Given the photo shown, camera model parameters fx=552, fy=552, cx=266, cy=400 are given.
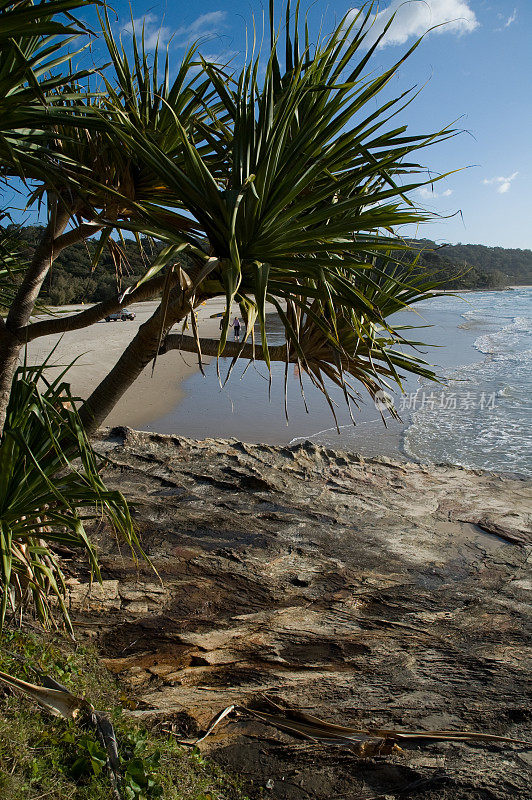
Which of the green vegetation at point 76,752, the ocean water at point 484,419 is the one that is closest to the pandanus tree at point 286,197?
the green vegetation at point 76,752

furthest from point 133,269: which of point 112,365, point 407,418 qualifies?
point 407,418

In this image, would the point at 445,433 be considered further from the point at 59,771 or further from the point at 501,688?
the point at 59,771

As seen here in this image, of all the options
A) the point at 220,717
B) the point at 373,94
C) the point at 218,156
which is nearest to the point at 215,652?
the point at 220,717

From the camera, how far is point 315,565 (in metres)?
3.98

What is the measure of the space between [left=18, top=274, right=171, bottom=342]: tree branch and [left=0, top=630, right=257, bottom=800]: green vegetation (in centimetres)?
156

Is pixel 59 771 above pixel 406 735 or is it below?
above

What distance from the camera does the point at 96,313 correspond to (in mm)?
2932

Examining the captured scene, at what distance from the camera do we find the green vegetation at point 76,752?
76.8 inches

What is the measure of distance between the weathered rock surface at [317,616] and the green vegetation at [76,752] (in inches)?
8.0

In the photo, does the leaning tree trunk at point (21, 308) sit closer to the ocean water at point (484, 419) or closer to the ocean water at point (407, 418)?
the ocean water at point (407, 418)

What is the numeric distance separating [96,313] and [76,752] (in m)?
1.99

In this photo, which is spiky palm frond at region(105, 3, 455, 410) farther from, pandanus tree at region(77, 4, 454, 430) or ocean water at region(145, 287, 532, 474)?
ocean water at region(145, 287, 532, 474)

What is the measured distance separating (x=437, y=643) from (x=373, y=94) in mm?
3021

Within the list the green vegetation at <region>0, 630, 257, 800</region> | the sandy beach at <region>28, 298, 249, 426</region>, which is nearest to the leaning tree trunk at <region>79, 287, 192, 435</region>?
the green vegetation at <region>0, 630, 257, 800</region>
